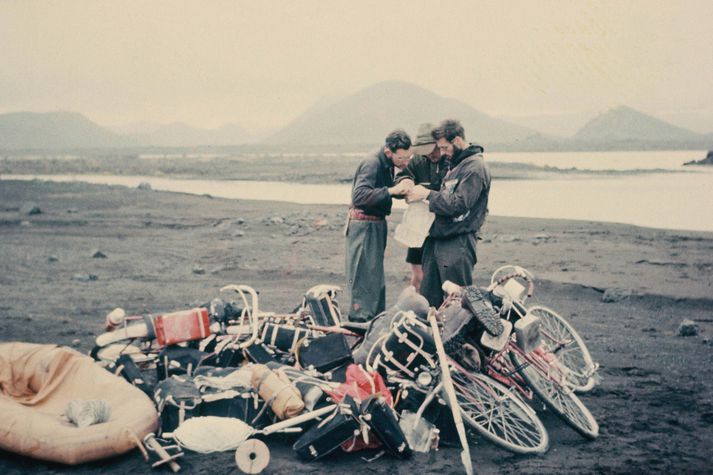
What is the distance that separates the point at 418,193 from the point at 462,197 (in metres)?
0.52

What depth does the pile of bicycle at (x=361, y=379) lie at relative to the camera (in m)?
4.74

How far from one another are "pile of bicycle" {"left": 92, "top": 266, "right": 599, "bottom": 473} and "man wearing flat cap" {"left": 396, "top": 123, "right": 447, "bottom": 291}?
131cm

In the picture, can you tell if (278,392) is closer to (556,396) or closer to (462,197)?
(556,396)

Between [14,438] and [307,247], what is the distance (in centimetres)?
1002

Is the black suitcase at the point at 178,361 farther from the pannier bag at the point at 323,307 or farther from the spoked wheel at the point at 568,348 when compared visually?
the spoked wheel at the point at 568,348

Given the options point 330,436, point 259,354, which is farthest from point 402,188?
point 330,436

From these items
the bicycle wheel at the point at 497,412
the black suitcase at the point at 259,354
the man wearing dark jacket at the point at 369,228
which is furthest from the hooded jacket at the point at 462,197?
the black suitcase at the point at 259,354

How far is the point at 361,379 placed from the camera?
5.17 metres

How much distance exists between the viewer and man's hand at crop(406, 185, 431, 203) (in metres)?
6.41

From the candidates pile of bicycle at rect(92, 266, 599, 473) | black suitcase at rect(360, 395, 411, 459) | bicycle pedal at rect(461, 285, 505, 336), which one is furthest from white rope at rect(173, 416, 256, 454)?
bicycle pedal at rect(461, 285, 505, 336)

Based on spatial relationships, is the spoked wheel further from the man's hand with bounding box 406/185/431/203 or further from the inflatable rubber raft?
the inflatable rubber raft

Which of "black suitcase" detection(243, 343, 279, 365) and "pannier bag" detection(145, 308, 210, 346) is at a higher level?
"pannier bag" detection(145, 308, 210, 346)

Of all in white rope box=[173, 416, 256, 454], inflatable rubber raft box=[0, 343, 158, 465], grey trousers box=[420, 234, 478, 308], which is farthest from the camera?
grey trousers box=[420, 234, 478, 308]

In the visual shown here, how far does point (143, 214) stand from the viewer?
20859 mm
